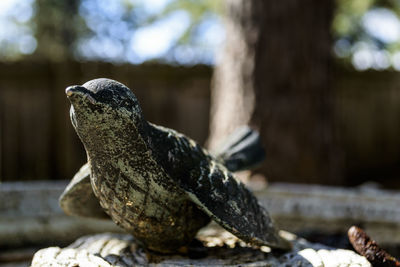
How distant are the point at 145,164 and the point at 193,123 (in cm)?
423

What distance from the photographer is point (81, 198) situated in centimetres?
154

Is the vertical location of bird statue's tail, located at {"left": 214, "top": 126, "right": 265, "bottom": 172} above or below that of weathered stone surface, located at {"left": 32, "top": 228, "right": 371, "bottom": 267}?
above

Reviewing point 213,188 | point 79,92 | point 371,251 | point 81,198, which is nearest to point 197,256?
point 213,188

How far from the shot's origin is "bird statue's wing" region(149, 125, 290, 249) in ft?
4.22

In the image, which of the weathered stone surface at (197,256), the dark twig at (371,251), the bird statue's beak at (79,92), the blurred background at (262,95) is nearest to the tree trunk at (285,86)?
the blurred background at (262,95)

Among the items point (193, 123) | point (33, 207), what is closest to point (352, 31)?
point (193, 123)

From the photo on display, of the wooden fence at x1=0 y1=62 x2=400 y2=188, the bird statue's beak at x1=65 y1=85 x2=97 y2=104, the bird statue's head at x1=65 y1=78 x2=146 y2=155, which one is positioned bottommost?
the wooden fence at x1=0 y1=62 x2=400 y2=188

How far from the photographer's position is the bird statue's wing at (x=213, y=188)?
4.22ft

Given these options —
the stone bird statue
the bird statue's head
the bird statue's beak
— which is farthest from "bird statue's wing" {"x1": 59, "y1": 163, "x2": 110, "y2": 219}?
the bird statue's beak

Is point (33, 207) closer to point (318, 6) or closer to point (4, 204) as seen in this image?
point (4, 204)

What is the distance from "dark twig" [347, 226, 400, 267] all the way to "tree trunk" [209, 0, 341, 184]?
1.99 meters

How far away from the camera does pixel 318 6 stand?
11.9 ft

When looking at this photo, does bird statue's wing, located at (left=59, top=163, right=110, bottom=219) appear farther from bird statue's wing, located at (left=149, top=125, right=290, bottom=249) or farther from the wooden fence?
the wooden fence

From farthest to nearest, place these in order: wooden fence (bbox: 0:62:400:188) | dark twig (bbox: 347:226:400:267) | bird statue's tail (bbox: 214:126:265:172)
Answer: wooden fence (bbox: 0:62:400:188) → bird statue's tail (bbox: 214:126:265:172) → dark twig (bbox: 347:226:400:267)
